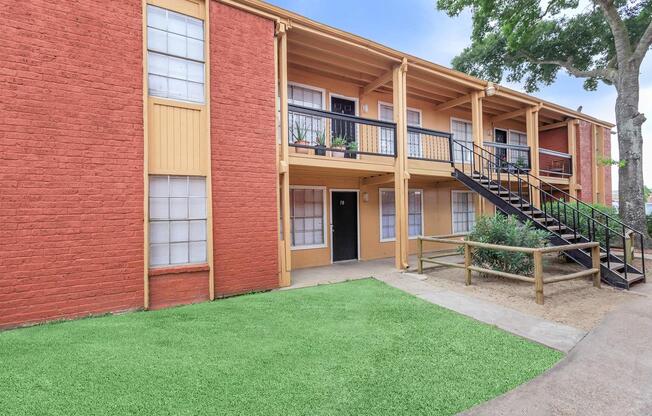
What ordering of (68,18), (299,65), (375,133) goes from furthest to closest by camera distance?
(375,133) → (299,65) → (68,18)

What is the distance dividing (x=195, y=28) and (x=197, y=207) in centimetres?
332

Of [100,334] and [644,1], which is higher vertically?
[644,1]

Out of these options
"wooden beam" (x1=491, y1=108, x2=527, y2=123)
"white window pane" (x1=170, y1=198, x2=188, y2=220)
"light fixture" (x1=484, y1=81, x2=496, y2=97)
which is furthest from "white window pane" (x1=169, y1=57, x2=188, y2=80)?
"wooden beam" (x1=491, y1=108, x2=527, y2=123)

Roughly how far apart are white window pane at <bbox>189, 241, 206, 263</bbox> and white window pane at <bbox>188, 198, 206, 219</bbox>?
19.5 inches

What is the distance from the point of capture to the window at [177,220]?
18.0ft

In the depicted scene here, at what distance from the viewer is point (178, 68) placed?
19.0 ft

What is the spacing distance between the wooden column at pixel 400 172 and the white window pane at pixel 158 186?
213 inches

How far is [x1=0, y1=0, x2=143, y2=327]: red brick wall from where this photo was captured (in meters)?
4.45

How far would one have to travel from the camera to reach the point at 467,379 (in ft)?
9.93

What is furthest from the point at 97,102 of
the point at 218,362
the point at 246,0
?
the point at 218,362

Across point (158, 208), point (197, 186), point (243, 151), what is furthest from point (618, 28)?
point (158, 208)

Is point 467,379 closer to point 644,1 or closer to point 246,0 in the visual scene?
point 246,0

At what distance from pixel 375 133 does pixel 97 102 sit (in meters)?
7.06

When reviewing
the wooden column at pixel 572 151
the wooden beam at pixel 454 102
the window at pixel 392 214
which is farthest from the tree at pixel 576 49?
the window at pixel 392 214
